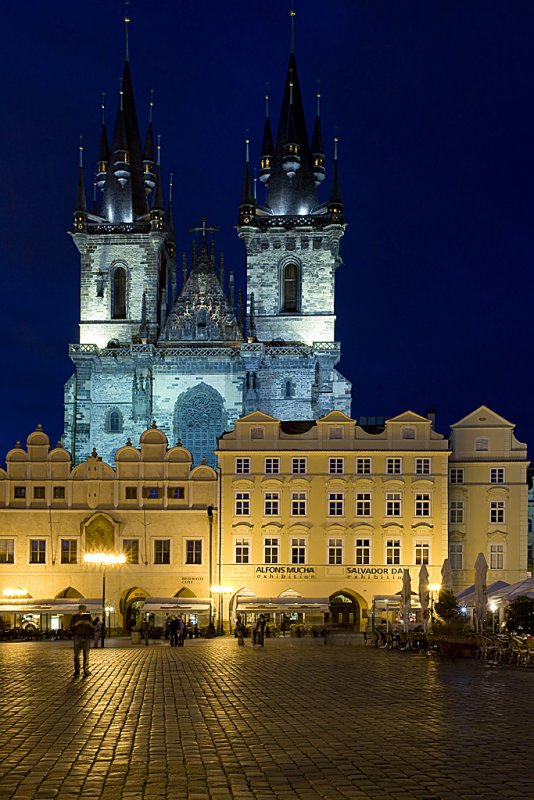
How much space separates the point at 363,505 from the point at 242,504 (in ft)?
21.0

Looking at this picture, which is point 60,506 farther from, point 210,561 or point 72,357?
point 72,357

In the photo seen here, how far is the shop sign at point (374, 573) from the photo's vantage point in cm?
5778

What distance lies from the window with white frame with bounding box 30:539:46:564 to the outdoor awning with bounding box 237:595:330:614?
11403mm

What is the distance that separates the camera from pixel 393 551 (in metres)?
58.3

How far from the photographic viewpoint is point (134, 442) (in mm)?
73000

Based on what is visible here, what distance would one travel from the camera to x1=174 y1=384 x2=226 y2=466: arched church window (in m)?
74.9

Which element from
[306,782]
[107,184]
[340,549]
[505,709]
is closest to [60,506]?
[340,549]

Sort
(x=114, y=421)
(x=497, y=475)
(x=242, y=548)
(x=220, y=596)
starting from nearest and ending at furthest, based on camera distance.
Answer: (x=220, y=596) < (x=242, y=548) < (x=497, y=475) < (x=114, y=421)

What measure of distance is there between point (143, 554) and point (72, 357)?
72.8 ft

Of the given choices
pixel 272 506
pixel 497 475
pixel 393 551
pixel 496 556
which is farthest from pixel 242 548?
pixel 497 475

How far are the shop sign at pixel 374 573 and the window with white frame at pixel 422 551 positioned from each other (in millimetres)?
1086

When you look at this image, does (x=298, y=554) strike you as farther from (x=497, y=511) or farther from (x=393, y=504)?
(x=497, y=511)

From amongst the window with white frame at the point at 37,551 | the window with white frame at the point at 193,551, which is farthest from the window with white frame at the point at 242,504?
the window with white frame at the point at 37,551

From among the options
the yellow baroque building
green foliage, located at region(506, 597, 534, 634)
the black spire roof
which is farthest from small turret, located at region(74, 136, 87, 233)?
green foliage, located at region(506, 597, 534, 634)
